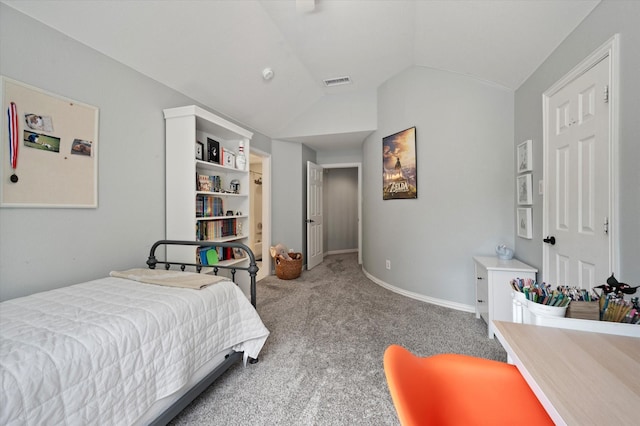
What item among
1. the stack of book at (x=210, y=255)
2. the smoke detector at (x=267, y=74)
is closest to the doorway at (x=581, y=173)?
the smoke detector at (x=267, y=74)

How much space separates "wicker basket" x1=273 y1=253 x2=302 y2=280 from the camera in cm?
393

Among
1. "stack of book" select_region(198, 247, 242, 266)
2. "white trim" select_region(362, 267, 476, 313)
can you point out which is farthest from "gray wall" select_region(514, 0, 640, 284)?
"stack of book" select_region(198, 247, 242, 266)

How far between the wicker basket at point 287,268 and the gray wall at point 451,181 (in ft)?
4.95

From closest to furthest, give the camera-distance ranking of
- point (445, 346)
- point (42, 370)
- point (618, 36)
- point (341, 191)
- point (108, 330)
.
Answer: point (42, 370), point (108, 330), point (618, 36), point (445, 346), point (341, 191)

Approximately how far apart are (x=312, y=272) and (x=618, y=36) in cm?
414

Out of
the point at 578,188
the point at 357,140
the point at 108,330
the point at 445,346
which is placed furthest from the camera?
the point at 357,140

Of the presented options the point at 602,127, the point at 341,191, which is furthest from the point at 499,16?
the point at 341,191

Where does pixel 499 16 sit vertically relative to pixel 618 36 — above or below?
above

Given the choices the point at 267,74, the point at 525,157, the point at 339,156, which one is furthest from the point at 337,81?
the point at 525,157

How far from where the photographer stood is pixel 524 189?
91.4 inches

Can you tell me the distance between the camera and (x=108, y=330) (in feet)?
3.37

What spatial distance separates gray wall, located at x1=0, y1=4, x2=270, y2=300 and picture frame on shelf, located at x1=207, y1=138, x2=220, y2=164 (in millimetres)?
447

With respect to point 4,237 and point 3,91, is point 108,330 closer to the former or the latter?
point 4,237

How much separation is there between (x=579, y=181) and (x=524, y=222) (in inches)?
30.3
